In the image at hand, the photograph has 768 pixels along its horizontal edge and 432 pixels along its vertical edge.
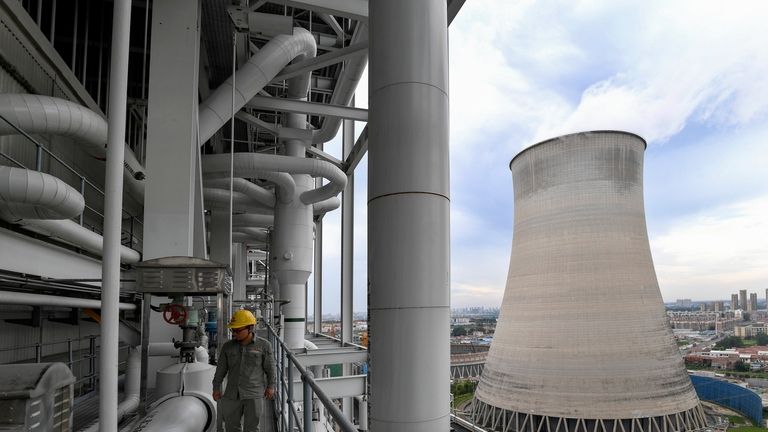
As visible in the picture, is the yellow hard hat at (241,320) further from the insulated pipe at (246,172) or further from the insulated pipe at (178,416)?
the insulated pipe at (246,172)

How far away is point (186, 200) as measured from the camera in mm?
5230

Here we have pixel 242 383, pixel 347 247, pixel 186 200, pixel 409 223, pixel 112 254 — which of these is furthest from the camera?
pixel 347 247

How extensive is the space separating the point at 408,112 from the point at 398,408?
147 centimetres

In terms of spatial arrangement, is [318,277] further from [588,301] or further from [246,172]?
[588,301]

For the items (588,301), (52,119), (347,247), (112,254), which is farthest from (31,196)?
(588,301)

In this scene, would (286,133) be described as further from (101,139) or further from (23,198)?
(23,198)

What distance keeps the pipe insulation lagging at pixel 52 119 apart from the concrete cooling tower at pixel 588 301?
9.41m

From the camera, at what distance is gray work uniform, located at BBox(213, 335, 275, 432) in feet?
10.1

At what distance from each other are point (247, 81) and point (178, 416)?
201 inches

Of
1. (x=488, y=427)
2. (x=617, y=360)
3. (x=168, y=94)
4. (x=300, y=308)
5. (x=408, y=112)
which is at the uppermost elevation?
(x=168, y=94)

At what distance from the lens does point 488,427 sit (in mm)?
14242

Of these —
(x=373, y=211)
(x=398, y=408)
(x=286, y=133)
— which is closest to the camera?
(x=398, y=408)

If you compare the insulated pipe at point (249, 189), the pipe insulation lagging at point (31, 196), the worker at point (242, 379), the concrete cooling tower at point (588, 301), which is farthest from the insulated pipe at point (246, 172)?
the worker at point (242, 379)

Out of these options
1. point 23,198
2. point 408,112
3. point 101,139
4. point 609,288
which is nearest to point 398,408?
point 408,112
